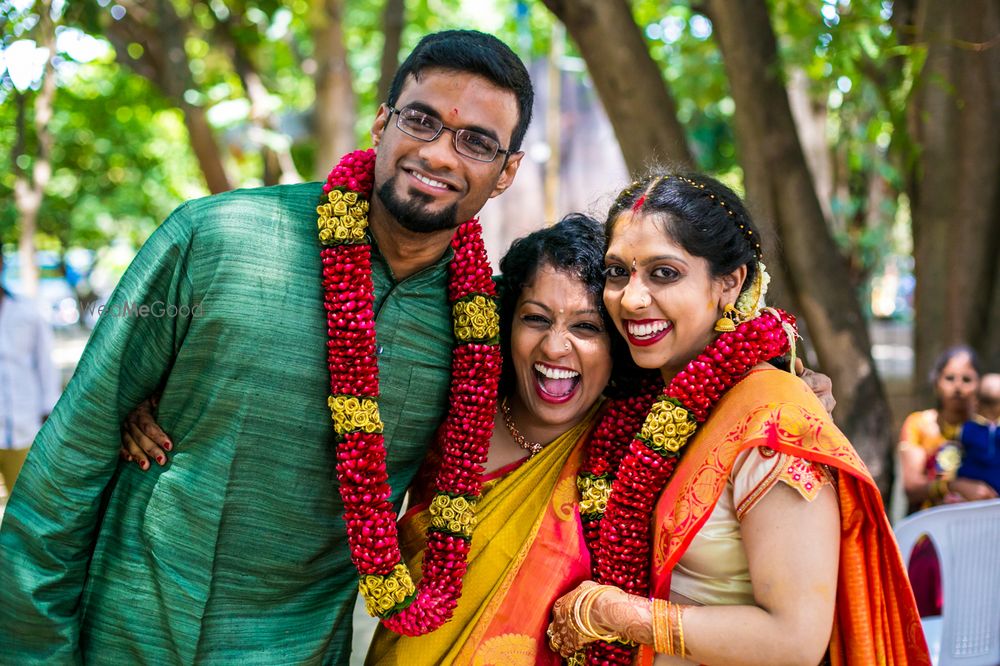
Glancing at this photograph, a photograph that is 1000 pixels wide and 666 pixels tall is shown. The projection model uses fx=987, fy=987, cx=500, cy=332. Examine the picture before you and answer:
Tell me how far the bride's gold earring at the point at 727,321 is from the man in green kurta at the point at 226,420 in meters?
0.64

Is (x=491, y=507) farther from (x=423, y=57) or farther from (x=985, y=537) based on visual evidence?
(x=985, y=537)

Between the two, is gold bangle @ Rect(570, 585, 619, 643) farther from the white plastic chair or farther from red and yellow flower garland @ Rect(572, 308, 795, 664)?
the white plastic chair

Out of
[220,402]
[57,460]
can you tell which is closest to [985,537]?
[220,402]

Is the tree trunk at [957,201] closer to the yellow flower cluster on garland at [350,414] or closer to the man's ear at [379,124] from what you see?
the man's ear at [379,124]

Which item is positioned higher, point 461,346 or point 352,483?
point 461,346

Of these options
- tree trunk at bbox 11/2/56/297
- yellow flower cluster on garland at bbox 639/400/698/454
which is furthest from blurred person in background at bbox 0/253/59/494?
yellow flower cluster on garland at bbox 639/400/698/454

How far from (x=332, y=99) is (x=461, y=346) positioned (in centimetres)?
734

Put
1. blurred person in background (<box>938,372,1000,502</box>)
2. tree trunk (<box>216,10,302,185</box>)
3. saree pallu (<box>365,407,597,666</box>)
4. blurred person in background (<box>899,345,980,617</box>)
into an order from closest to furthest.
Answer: saree pallu (<box>365,407,597,666</box>)
blurred person in background (<box>938,372,1000,502</box>)
blurred person in background (<box>899,345,980,617</box>)
tree trunk (<box>216,10,302,185</box>)

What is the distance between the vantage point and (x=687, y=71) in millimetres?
11359

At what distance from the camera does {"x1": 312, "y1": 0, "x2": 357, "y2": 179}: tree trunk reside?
366 inches

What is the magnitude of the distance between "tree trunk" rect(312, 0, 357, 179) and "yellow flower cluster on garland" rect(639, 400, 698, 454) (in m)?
7.41

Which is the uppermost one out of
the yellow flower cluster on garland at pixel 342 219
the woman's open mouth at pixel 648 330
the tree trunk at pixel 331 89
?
the tree trunk at pixel 331 89

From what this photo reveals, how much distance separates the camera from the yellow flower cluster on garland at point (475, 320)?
2451 millimetres

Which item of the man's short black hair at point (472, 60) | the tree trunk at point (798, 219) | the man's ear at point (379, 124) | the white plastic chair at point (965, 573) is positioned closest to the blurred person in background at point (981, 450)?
the tree trunk at point (798, 219)
